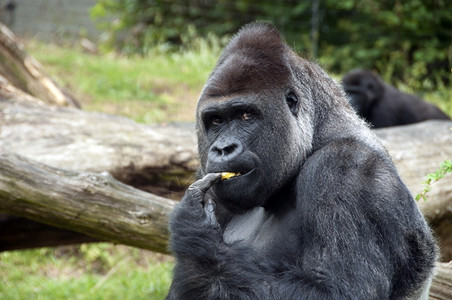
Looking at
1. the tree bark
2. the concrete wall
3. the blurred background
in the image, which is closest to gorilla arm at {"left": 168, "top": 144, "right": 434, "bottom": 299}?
the tree bark

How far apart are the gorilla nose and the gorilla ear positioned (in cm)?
43

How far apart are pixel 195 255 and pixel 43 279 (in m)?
4.56

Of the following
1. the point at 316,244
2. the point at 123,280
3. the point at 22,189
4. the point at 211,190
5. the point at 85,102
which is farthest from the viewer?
the point at 85,102

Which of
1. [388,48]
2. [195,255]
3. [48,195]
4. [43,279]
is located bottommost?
[388,48]

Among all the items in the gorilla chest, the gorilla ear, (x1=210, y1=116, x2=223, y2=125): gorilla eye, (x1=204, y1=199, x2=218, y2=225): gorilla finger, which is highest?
the gorilla ear

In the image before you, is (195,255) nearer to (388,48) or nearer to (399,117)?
(399,117)

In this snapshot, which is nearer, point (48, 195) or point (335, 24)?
point (48, 195)

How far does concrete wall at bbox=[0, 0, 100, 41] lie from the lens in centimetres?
1611

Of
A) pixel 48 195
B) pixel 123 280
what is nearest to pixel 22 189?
pixel 48 195

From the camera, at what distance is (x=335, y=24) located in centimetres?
1606

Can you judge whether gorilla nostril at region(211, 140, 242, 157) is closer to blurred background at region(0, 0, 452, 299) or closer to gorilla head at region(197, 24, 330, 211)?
gorilla head at region(197, 24, 330, 211)

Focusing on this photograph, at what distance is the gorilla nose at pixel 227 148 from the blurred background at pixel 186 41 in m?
6.25

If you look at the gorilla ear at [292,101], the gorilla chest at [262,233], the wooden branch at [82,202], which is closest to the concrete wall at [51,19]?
the wooden branch at [82,202]

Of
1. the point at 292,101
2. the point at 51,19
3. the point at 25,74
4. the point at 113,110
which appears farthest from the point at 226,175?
the point at 51,19
